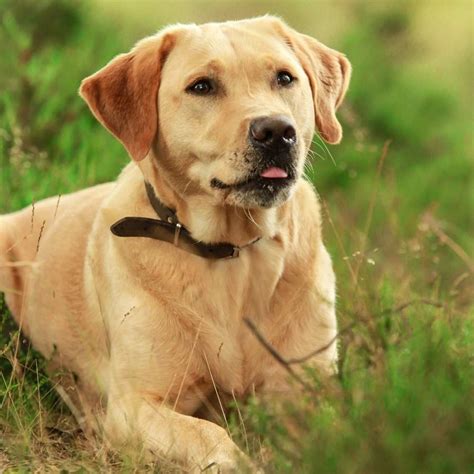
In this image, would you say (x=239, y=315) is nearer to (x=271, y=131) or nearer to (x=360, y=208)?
(x=271, y=131)

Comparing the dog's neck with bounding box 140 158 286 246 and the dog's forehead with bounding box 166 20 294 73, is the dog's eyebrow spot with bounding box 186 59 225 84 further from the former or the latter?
the dog's neck with bounding box 140 158 286 246

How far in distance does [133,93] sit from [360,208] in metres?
5.86

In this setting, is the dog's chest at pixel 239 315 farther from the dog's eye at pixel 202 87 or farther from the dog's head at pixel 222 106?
the dog's eye at pixel 202 87

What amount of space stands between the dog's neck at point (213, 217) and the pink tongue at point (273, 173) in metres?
0.27

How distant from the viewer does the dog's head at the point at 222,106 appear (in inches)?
162

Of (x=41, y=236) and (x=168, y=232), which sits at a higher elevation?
(x=168, y=232)

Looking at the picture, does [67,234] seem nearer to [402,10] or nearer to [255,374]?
[255,374]

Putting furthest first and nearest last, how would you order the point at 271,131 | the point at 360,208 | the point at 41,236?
the point at 360,208
the point at 41,236
the point at 271,131

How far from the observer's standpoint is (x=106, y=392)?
4.86 m

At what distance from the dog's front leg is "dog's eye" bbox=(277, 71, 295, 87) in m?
1.27

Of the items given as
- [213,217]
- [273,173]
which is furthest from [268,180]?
[213,217]

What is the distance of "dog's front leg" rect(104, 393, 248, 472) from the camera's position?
391cm

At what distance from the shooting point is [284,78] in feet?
14.6

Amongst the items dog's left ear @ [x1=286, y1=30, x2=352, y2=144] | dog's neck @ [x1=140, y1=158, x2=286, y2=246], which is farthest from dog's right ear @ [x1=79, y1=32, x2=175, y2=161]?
dog's left ear @ [x1=286, y1=30, x2=352, y2=144]
